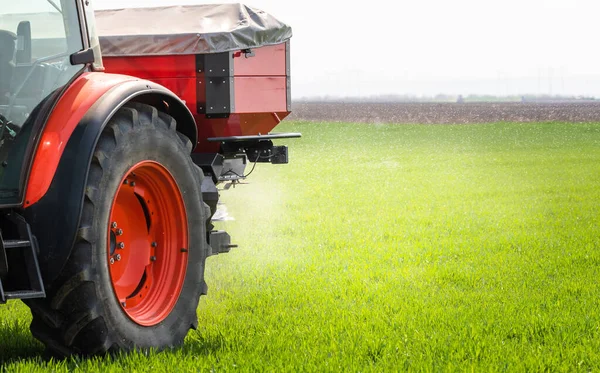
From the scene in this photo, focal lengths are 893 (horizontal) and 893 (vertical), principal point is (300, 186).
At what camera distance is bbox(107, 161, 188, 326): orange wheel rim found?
16.7ft

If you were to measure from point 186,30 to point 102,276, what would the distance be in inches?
127

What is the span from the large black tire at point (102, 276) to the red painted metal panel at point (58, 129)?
174 millimetres

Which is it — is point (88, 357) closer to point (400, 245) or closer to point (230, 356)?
Result: point (230, 356)

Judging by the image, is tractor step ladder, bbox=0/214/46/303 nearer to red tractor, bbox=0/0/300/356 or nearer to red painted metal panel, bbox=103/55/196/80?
red tractor, bbox=0/0/300/356

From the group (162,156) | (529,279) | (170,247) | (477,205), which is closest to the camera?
(162,156)

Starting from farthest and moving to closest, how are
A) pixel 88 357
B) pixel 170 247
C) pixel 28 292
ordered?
pixel 170 247 < pixel 88 357 < pixel 28 292

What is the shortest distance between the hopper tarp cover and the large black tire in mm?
2009

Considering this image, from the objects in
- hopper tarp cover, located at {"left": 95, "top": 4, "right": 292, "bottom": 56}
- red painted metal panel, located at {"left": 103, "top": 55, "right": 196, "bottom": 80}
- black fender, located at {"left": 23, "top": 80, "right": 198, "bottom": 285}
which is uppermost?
A: hopper tarp cover, located at {"left": 95, "top": 4, "right": 292, "bottom": 56}

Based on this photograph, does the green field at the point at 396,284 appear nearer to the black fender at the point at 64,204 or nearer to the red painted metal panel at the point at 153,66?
the black fender at the point at 64,204

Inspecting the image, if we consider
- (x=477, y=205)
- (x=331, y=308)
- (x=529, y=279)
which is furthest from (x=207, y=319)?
(x=477, y=205)

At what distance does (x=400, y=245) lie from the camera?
950 centimetres

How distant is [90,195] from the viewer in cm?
438

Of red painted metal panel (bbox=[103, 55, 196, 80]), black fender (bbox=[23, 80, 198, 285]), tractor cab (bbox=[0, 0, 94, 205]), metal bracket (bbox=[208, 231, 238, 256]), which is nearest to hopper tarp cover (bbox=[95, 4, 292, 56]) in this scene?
red painted metal panel (bbox=[103, 55, 196, 80])

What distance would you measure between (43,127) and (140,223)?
1.06m
